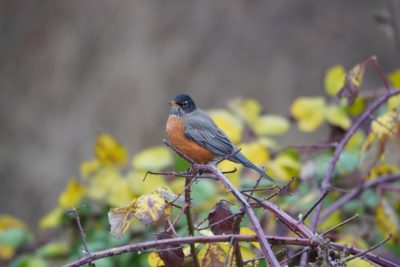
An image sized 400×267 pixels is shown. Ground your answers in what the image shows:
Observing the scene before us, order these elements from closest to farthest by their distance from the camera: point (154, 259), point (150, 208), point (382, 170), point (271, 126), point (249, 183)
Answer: point (150, 208) < point (154, 259) < point (382, 170) < point (249, 183) < point (271, 126)

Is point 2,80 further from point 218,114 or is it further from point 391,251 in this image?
point 391,251

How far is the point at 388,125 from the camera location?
7.98 ft

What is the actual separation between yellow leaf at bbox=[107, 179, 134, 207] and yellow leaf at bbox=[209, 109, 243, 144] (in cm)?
51

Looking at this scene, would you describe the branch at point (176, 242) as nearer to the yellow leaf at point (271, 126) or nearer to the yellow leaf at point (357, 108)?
the yellow leaf at point (357, 108)

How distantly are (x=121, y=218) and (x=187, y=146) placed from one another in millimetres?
1719

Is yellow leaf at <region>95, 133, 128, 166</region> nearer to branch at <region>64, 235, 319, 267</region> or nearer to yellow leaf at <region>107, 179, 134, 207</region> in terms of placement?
yellow leaf at <region>107, 179, 134, 207</region>

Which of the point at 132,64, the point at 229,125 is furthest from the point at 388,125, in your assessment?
the point at 132,64

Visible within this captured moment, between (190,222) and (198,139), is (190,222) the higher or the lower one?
the lower one

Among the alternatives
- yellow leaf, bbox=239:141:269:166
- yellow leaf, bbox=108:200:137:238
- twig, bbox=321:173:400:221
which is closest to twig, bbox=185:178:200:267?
yellow leaf, bbox=108:200:137:238

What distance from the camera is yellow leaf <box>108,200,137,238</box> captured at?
A: 5.64 ft

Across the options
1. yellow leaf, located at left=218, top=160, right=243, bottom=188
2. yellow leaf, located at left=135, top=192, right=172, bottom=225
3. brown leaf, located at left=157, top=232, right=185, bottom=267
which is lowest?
brown leaf, located at left=157, top=232, right=185, bottom=267

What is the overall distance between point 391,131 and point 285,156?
42.1 inches

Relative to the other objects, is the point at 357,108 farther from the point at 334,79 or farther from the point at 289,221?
the point at 289,221

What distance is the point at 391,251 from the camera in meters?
3.14
